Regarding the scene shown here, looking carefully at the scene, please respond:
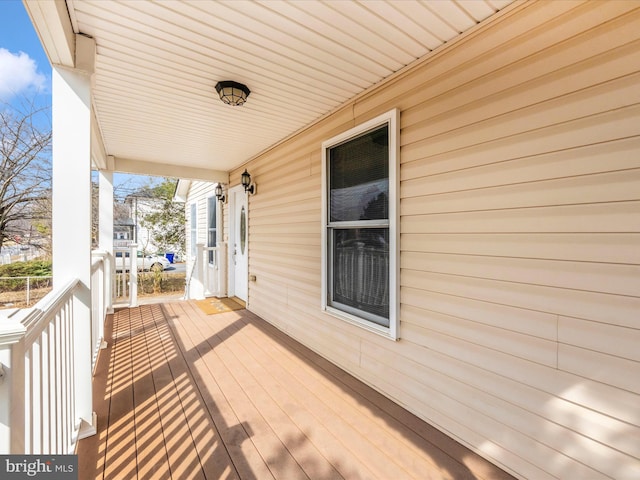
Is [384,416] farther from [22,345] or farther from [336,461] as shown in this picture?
[22,345]

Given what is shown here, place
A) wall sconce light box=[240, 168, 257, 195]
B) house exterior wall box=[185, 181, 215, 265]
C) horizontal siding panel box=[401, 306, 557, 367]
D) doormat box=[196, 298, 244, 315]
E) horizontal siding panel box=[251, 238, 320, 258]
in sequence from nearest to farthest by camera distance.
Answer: horizontal siding panel box=[401, 306, 557, 367], horizontal siding panel box=[251, 238, 320, 258], wall sconce light box=[240, 168, 257, 195], doormat box=[196, 298, 244, 315], house exterior wall box=[185, 181, 215, 265]

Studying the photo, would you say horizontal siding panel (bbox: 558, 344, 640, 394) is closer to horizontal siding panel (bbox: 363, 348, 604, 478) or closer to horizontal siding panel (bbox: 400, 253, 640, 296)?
horizontal siding panel (bbox: 400, 253, 640, 296)

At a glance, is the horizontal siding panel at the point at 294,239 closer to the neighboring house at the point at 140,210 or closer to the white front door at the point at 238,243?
the white front door at the point at 238,243

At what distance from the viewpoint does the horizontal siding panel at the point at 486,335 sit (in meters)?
1.60

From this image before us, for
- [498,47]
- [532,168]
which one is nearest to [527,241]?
[532,168]

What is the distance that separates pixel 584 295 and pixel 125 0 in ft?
9.15

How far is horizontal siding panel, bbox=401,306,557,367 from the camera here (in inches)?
62.9

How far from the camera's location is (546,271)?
1590 millimetres

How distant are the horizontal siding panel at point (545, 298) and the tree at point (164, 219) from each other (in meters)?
12.3

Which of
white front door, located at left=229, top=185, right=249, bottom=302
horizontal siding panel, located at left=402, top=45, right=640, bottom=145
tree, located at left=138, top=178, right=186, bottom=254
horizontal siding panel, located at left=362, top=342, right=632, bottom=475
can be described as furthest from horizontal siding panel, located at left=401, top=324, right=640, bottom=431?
tree, located at left=138, top=178, right=186, bottom=254

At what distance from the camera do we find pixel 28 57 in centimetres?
501

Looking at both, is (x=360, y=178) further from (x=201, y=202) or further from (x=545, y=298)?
(x=201, y=202)

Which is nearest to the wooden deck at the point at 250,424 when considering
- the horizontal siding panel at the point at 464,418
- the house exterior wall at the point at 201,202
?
the horizontal siding panel at the point at 464,418

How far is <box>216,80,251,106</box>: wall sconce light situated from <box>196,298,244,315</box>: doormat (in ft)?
11.4
